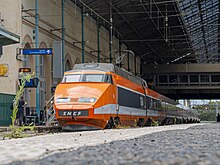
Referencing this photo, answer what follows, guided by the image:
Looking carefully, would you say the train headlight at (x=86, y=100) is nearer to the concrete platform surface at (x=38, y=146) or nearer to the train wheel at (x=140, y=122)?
the concrete platform surface at (x=38, y=146)

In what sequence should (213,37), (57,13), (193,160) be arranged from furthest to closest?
1. (213,37)
2. (57,13)
3. (193,160)

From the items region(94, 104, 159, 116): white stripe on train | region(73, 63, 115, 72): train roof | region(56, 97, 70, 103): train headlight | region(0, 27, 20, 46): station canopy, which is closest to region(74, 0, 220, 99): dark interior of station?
region(94, 104, 159, 116): white stripe on train

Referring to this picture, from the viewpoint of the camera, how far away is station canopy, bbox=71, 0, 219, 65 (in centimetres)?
3847

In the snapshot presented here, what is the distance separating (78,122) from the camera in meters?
16.6

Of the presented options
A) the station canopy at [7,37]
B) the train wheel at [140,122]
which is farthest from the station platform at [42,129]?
the train wheel at [140,122]

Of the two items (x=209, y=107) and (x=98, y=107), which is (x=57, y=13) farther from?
(x=209, y=107)

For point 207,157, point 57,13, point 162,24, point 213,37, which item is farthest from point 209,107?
point 207,157

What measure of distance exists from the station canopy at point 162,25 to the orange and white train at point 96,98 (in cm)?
1459

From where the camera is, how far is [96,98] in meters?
16.8

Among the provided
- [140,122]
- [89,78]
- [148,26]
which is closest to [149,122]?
[140,122]

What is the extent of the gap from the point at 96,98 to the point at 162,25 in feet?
105

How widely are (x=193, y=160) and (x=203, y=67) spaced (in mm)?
61228

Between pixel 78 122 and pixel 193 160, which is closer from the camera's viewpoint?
pixel 193 160

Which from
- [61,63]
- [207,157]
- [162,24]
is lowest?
[207,157]
